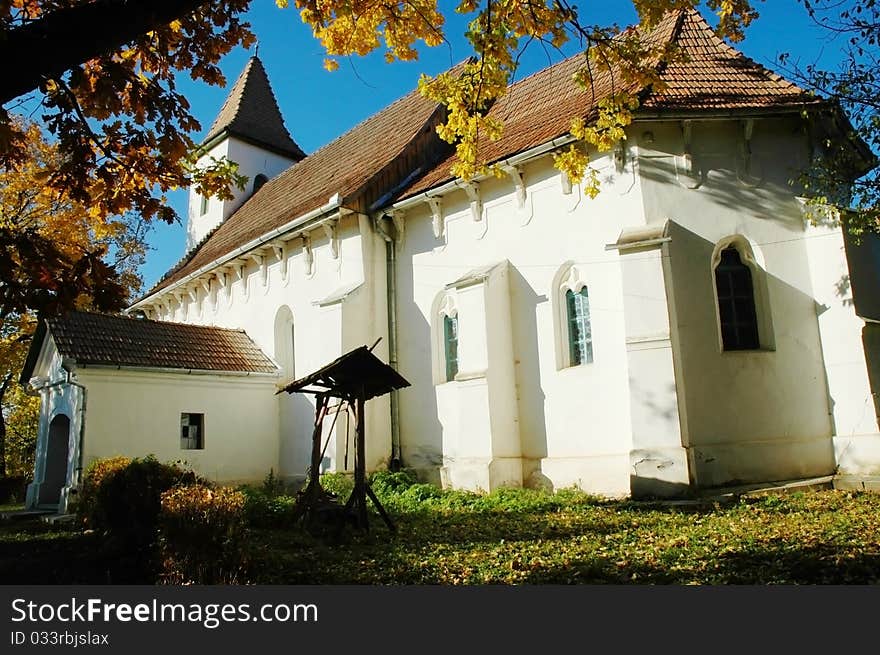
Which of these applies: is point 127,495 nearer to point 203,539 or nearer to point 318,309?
point 203,539

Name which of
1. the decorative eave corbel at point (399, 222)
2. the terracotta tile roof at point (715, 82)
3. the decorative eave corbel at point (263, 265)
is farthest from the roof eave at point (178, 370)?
the terracotta tile roof at point (715, 82)

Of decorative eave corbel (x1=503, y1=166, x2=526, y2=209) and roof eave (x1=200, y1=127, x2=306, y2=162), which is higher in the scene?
roof eave (x1=200, y1=127, x2=306, y2=162)

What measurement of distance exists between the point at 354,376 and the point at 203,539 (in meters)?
3.41

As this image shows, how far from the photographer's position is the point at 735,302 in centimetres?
1212

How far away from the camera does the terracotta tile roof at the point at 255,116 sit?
27.2 m

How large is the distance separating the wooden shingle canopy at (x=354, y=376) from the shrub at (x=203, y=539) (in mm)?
2478

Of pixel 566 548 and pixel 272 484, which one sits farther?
pixel 272 484

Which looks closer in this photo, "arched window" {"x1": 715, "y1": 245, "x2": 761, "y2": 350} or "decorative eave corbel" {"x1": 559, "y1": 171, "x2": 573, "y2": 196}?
"arched window" {"x1": 715, "y1": 245, "x2": 761, "y2": 350}

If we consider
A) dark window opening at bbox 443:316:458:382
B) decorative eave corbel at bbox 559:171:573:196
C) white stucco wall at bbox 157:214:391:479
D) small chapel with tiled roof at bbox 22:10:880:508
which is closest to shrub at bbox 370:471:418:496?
small chapel with tiled roof at bbox 22:10:880:508

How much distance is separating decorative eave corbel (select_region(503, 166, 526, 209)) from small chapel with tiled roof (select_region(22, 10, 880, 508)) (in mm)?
50

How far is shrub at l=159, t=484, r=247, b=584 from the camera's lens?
6379 mm

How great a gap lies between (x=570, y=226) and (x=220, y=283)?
1187 cm

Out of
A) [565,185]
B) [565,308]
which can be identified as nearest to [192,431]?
[565,308]

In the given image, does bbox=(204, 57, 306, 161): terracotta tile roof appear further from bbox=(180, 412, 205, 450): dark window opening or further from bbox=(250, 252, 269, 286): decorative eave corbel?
bbox=(180, 412, 205, 450): dark window opening
